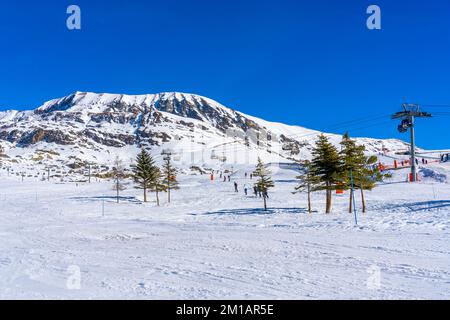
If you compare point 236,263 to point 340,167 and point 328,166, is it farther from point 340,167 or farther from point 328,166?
point 340,167

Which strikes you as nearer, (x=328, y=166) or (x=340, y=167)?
(x=340, y=167)

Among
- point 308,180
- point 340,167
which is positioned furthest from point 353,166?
point 308,180

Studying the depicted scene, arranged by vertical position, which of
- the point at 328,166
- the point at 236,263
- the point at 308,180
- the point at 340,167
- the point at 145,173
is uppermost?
the point at 145,173

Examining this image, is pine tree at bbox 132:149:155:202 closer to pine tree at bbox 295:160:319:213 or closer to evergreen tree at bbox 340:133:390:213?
pine tree at bbox 295:160:319:213

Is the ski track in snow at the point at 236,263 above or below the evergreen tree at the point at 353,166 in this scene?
below

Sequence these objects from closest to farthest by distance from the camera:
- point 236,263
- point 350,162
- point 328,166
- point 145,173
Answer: point 236,263
point 350,162
point 328,166
point 145,173

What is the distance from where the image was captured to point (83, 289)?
8.61 meters

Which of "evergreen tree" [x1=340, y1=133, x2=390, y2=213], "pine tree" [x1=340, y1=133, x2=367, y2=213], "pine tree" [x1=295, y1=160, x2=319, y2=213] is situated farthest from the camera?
"pine tree" [x1=295, y1=160, x2=319, y2=213]

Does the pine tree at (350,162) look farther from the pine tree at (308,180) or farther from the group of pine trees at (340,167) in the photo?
the pine tree at (308,180)

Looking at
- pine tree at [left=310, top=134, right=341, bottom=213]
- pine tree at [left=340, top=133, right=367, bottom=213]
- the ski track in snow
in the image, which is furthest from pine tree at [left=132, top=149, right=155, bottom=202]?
the ski track in snow

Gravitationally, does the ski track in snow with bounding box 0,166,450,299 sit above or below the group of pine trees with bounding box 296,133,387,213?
below

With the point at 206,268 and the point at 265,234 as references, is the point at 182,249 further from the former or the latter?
the point at 265,234

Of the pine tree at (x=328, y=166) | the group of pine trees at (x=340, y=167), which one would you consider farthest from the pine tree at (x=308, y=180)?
the pine tree at (x=328, y=166)

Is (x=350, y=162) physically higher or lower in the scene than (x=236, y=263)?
higher
